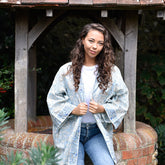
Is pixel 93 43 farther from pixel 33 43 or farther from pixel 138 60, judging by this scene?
pixel 138 60

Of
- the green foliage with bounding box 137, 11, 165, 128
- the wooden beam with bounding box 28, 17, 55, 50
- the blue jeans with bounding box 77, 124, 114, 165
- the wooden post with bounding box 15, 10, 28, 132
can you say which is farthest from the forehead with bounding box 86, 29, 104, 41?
the green foliage with bounding box 137, 11, 165, 128

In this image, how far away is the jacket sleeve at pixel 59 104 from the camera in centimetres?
235

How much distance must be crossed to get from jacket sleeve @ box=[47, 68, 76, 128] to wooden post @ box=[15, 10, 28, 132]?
0.70m

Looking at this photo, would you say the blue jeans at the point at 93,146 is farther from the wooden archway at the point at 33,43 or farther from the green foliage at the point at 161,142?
the green foliage at the point at 161,142

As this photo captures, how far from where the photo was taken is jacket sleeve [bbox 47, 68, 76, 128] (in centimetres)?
235

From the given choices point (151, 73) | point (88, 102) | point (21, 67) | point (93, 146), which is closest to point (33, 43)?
point (21, 67)

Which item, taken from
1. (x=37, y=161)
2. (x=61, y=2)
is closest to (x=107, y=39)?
(x=61, y=2)

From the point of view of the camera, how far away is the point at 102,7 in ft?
8.34

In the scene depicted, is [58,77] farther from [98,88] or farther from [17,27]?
[17,27]

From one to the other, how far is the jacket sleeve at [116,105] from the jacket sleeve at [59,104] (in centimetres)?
33

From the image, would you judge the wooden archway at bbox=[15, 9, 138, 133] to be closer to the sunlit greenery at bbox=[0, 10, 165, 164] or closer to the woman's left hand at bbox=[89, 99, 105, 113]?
the woman's left hand at bbox=[89, 99, 105, 113]

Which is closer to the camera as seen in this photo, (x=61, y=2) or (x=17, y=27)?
(x=61, y=2)

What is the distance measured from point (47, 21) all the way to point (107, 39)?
0.84m

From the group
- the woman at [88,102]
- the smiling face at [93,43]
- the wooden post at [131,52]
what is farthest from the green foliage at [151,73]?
the smiling face at [93,43]
